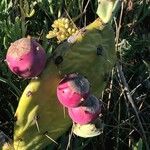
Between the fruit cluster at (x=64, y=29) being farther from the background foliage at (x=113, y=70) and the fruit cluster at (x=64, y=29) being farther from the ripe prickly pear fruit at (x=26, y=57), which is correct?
the ripe prickly pear fruit at (x=26, y=57)

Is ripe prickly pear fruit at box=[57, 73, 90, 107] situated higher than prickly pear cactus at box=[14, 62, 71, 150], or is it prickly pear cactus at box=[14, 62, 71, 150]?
ripe prickly pear fruit at box=[57, 73, 90, 107]

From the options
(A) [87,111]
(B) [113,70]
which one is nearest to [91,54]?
(A) [87,111]

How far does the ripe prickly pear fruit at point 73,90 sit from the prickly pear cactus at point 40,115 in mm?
74

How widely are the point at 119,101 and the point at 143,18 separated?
490 mm

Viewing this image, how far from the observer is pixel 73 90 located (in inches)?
48.4

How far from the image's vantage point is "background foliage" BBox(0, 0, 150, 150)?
174 cm

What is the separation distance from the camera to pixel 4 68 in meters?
1.73

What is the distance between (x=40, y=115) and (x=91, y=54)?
0.76ft

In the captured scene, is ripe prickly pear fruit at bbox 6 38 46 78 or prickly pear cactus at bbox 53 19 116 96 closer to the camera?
ripe prickly pear fruit at bbox 6 38 46 78

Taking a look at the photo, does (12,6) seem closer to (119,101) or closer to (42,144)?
(119,101)

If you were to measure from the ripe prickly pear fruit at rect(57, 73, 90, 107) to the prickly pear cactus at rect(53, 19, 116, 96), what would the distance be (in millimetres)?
88

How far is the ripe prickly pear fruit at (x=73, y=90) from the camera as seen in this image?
1.23 m

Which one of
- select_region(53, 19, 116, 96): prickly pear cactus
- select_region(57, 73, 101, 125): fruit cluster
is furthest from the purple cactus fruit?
select_region(53, 19, 116, 96): prickly pear cactus

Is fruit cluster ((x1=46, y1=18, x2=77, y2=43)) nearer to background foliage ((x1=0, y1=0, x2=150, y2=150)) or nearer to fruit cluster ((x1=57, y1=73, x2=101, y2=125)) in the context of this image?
background foliage ((x1=0, y1=0, x2=150, y2=150))
